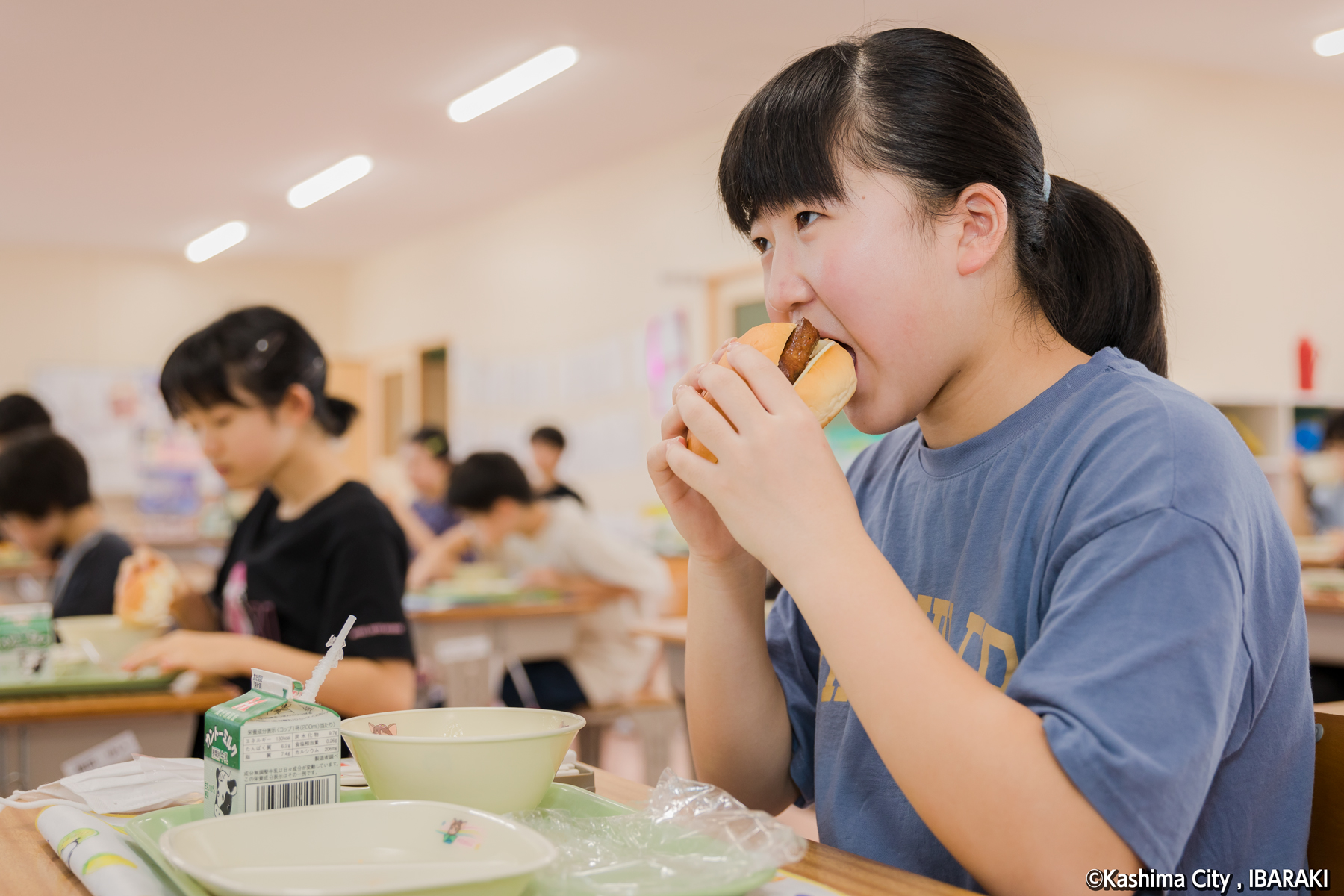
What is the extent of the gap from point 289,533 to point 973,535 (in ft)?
4.75

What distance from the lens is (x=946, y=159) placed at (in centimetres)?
97

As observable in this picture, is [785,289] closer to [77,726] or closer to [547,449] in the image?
[77,726]

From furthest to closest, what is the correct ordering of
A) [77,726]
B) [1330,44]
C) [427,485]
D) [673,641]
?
[427,485] → [1330,44] → [673,641] → [77,726]

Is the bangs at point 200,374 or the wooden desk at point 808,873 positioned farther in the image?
Result: the bangs at point 200,374

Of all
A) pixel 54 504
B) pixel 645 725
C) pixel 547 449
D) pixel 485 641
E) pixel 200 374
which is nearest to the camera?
pixel 200 374

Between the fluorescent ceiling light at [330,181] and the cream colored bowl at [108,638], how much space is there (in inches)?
188

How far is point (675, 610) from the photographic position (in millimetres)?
5395

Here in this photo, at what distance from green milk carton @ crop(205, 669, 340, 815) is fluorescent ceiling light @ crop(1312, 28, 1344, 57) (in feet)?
17.0

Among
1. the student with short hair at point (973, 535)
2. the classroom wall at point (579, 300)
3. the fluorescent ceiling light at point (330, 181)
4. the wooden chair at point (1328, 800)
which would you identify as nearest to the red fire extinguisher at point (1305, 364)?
the classroom wall at point (579, 300)

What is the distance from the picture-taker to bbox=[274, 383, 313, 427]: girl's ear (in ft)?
6.97

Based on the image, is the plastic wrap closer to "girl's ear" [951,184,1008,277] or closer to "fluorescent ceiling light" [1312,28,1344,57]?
"girl's ear" [951,184,1008,277]

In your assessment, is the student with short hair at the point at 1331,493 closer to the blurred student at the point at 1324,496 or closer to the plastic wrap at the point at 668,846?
the blurred student at the point at 1324,496

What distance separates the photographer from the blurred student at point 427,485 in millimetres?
6246

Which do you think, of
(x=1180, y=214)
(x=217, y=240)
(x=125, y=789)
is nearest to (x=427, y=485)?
(x=217, y=240)
